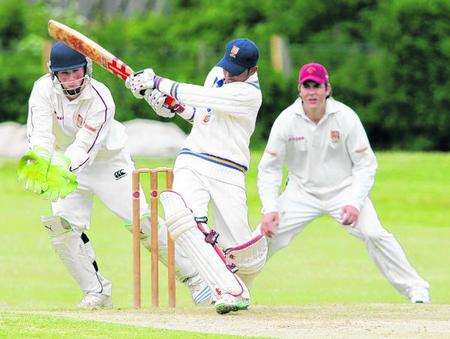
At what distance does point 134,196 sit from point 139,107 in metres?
14.1

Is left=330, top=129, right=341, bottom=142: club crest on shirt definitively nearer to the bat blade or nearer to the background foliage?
the bat blade

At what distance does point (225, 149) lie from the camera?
8141 mm

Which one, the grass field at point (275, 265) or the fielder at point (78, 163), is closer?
the fielder at point (78, 163)

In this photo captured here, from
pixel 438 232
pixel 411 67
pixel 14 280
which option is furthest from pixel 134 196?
pixel 411 67

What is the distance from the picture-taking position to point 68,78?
838cm

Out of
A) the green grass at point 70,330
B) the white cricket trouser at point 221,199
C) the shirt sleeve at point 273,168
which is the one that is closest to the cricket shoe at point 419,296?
the shirt sleeve at point 273,168

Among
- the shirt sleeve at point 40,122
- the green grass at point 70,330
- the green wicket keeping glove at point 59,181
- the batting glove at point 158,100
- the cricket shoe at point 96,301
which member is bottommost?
the cricket shoe at point 96,301

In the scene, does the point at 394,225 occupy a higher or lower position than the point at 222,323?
lower

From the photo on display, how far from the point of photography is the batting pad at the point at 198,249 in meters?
7.72

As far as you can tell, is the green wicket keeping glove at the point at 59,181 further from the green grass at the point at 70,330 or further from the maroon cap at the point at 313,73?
the maroon cap at the point at 313,73

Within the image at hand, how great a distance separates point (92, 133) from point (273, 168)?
115 cm

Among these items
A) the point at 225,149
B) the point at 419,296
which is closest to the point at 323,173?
the point at 419,296

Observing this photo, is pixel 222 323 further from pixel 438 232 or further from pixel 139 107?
pixel 139 107

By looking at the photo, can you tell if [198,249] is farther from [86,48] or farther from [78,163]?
[86,48]
